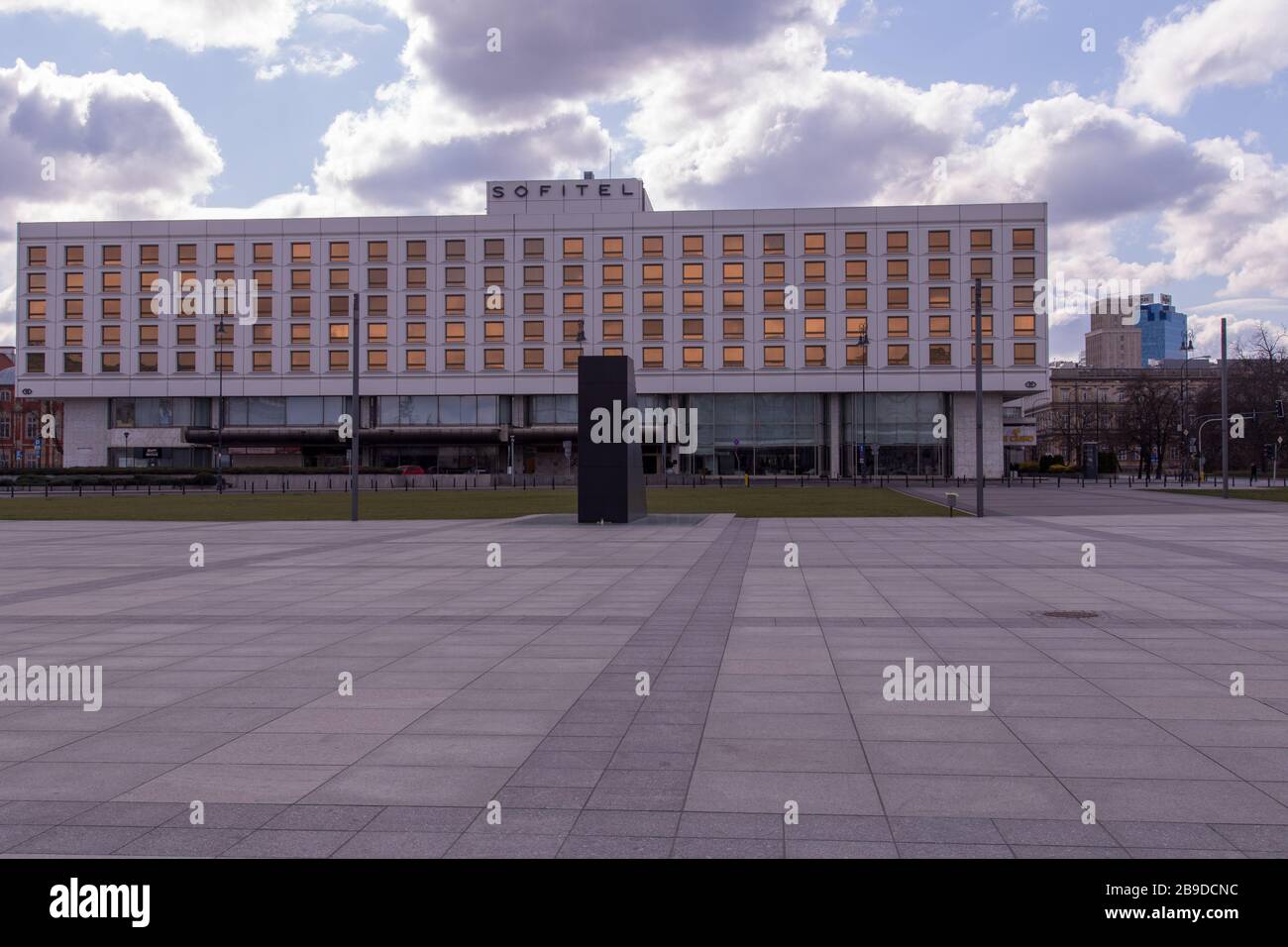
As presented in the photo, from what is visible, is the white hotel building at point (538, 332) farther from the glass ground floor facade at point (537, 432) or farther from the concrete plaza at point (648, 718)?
the concrete plaza at point (648, 718)

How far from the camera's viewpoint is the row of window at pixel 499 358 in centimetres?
8450

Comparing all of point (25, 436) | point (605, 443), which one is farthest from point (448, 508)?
point (25, 436)

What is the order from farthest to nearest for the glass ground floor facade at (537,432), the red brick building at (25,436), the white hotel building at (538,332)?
the red brick building at (25,436), the glass ground floor facade at (537,432), the white hotel building at (538,332)

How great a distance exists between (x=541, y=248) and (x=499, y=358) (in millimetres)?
10018

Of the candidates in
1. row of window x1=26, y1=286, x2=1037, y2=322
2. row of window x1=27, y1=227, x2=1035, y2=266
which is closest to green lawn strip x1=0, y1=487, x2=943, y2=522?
row of window x1=26, y1=286, x2=1037, y2=322

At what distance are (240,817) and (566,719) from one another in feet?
8.13

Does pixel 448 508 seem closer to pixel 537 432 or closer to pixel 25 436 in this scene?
pixel 537 432

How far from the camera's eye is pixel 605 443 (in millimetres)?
28969

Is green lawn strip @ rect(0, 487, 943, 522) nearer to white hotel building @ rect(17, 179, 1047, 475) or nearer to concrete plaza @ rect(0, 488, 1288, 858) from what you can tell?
concrete plaza @ rect(0, 488, 1288, 858)

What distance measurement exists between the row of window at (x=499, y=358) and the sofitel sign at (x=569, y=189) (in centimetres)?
1816

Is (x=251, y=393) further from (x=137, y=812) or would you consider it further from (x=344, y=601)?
(x=137, y=812)

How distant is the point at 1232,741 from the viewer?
6.26 meters

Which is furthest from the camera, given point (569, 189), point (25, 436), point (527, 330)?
point (25, 436)

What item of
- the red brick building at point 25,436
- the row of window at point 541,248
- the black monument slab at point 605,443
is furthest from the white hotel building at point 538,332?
the black monument slab at point 605,443
